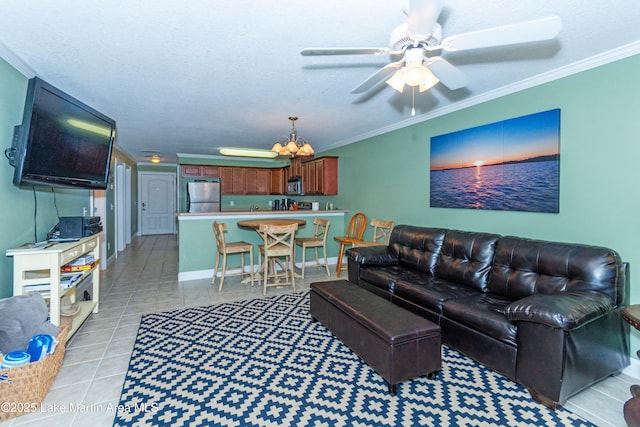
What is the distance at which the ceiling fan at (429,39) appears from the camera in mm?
1394

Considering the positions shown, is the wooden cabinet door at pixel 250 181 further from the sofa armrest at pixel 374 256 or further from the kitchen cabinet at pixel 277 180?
the sofa armrest at pixel 374 256

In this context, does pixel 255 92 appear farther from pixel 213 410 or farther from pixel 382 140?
pixel 213 410

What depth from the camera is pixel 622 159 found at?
235 cm

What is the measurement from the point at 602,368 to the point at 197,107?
446 centimetres

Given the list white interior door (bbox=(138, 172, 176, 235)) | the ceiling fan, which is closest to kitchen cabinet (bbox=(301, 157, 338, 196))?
the ceiling fan

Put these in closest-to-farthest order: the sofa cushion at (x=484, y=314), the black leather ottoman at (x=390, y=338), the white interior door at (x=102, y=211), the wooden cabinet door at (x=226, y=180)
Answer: the black leather ottoman at (x=390, y=338), the sofa cushion at (x=484, y=314), the white interior door at (x=102, y=211), the wooden cabinet door at (x=226, y=180)

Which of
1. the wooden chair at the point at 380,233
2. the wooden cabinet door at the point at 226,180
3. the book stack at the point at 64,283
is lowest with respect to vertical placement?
the book stack at the point at 64,283

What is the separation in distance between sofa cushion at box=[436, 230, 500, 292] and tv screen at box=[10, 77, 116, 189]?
3.70 m

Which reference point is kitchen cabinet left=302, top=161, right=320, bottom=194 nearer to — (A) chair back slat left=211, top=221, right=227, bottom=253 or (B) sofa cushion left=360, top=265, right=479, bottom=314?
(A) chair back slat left=211, top=221, right=227, bottom=253

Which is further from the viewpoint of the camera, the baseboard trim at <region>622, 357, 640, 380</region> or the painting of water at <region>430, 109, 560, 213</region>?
the painting of water at <region>430, 109, 560, 213</region>

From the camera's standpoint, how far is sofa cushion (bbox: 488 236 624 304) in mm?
2123

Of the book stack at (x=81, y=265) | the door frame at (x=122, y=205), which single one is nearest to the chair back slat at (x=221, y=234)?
the book stack at (x=81, y=265)

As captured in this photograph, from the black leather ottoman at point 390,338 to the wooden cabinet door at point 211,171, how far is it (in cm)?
613

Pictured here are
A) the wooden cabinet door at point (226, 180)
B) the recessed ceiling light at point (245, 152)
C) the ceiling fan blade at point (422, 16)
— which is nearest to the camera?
the ceiling fan blade at point (422, 16)
